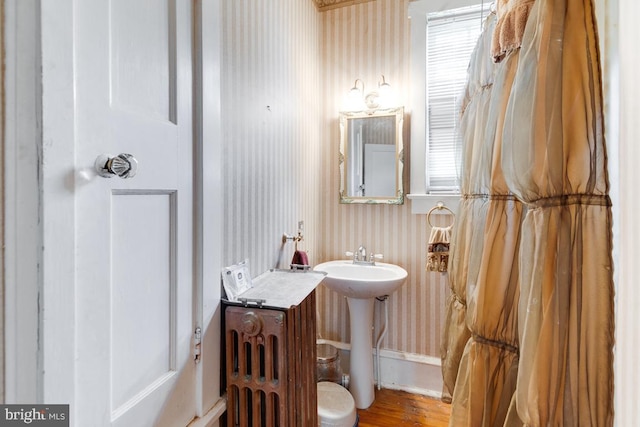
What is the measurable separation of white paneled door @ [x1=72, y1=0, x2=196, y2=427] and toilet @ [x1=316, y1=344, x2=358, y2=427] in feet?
2.61

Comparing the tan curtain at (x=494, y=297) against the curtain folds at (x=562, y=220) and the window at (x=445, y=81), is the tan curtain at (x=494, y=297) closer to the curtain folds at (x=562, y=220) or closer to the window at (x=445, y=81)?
the curtain folds at (x=562, y=220)

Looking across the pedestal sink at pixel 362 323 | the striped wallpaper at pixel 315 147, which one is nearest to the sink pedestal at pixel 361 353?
the pedestal sink at pixel 362 323

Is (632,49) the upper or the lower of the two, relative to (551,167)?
upper

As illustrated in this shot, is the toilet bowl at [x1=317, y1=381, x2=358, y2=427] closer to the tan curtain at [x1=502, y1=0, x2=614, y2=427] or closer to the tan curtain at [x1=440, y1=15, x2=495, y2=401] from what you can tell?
the tan curtain at [x1=440, y1=15, x2=495, y2=401]

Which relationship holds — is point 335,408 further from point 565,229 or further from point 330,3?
point 330,3

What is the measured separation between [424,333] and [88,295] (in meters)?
1.89

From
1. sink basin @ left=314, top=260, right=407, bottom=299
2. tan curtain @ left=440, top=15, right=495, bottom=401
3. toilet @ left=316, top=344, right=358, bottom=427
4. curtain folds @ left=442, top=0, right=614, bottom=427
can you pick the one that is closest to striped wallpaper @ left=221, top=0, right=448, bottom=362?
sink basin @ left=314, top=260, right=407, bottom=299

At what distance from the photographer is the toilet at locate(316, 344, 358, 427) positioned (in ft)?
4.86

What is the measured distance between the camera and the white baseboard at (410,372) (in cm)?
193

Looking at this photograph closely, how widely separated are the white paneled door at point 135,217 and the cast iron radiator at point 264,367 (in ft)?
0.49

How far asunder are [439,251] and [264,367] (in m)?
1.17

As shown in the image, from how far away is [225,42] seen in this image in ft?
3.77

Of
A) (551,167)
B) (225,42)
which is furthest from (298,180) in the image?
(551,167)

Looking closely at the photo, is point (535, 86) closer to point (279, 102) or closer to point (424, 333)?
point (279, 102)
